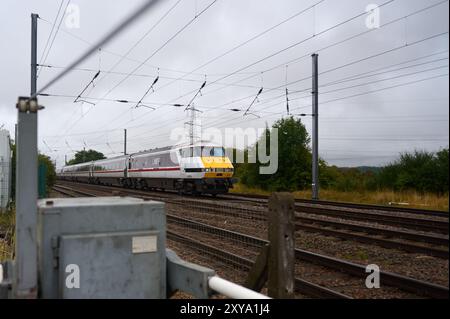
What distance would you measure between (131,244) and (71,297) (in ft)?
1.77

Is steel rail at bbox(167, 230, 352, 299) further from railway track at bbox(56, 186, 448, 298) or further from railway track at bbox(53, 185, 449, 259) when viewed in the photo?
railway track at bbox(53, 185, 449, 259)

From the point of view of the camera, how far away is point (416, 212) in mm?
13461

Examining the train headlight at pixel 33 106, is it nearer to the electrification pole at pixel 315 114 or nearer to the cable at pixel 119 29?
the cable at pixel 119 29

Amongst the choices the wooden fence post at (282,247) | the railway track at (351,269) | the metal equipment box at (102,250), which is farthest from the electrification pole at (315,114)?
the metal equipment box at (102,250)

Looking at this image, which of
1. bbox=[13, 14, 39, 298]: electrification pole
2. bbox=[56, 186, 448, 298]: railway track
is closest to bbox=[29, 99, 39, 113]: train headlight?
bbox=[13, 14, 39, 298]: electrification pole

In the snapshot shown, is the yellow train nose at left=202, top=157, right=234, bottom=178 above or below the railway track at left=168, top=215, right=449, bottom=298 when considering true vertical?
above

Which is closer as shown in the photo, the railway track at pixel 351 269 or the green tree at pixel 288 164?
the railway track at pixel 351 269

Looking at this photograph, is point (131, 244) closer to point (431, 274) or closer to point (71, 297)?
point (71, 297)

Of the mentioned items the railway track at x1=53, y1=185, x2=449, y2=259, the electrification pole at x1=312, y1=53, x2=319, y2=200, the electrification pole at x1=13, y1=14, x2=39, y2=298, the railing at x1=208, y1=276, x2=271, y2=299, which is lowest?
the railway track at x1=53, y1=185, x2=449, y2=259

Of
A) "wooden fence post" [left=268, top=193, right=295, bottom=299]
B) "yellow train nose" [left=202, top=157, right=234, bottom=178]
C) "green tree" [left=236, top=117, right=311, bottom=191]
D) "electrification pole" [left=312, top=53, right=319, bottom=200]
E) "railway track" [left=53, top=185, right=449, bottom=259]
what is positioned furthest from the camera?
"green tree" [left=236, top=117, right=311, bottom=191]

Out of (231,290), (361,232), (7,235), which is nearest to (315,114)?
(361,232)

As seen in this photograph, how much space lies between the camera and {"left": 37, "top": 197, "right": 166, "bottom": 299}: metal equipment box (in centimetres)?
306

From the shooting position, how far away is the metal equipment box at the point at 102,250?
3059 mm
